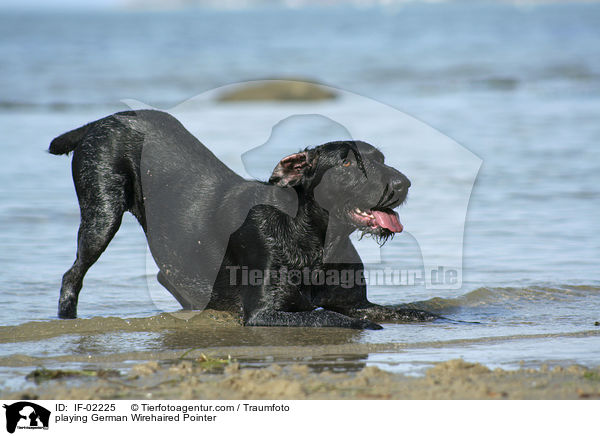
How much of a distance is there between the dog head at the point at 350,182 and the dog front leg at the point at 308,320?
0.63m

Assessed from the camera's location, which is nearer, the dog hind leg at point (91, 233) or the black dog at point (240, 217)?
the black dog at point (240, 217)

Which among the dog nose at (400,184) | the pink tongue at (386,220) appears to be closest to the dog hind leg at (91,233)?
the pink tongue at (386,220)

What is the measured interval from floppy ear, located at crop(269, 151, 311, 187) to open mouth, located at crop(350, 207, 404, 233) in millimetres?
453

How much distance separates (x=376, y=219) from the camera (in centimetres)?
616

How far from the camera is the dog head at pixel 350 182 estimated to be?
606 centimetres

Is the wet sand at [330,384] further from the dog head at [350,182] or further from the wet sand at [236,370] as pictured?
the dog head at [350,182]

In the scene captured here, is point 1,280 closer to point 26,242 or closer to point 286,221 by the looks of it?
point 26,242

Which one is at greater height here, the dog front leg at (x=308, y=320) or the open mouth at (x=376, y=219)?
the open mouth at (x=376, y=219)

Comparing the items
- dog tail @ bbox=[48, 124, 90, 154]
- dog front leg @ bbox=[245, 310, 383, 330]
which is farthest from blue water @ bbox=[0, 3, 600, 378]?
dog tail @ bbox=[48, 124, 90, 154]
